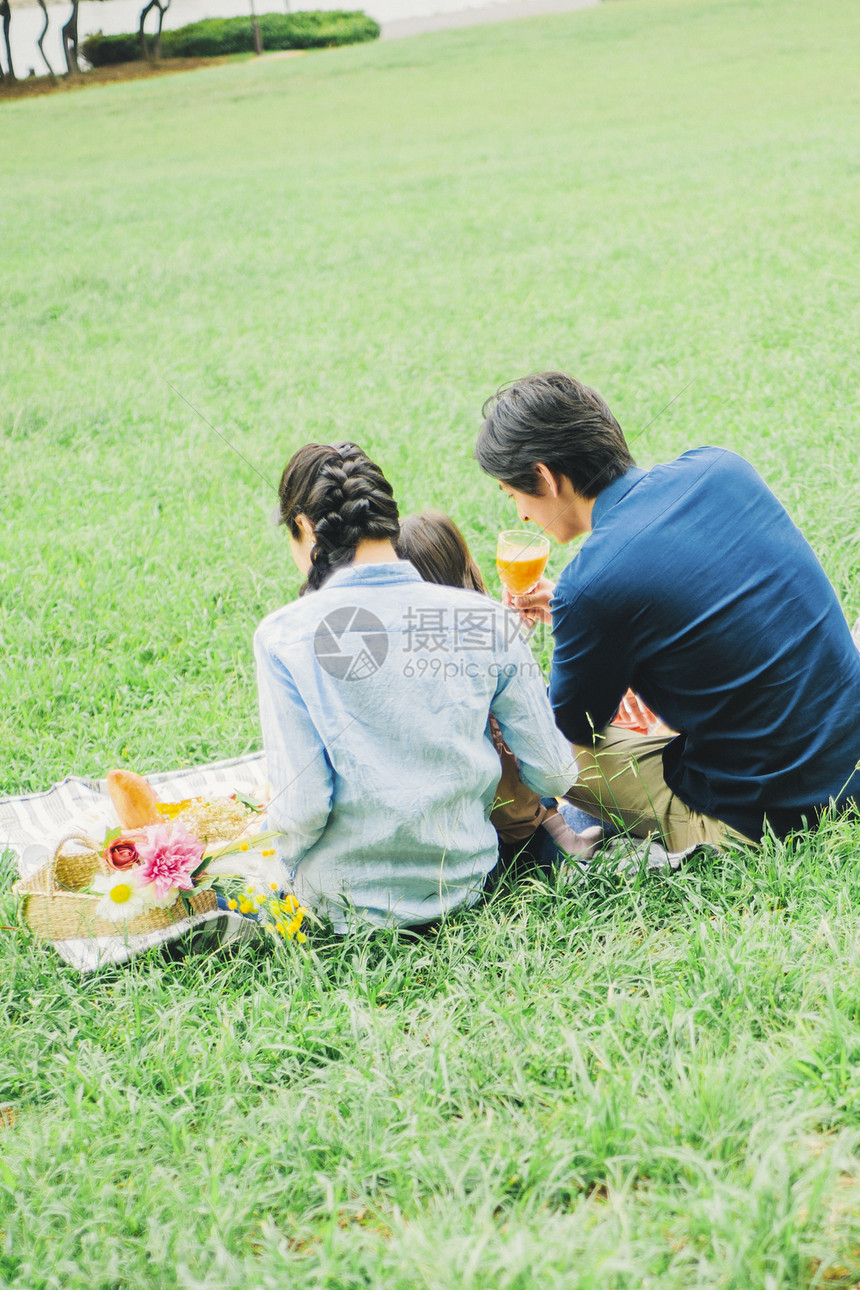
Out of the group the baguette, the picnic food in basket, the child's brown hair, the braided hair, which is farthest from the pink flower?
the child's brown hair

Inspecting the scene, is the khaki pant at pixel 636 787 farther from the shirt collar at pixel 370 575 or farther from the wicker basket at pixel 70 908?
the wicker basket at pixel 70 908

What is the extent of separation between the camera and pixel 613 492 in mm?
2318

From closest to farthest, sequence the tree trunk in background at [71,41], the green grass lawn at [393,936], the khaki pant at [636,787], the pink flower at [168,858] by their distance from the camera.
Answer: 1. the green grass lawn at [393,936]
2. the pink flower at [168,858]
3. the khaki pant at [636,787]
4. the tree trunk in background at [71,41]

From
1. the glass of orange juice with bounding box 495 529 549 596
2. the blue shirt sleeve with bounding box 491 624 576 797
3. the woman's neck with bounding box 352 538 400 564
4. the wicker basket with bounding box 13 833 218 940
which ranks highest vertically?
the woman's neck with bounding box 352 538 400 564

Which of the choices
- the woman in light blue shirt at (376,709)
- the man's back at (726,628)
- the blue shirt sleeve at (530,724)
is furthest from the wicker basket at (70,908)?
the man's back at (726,628)

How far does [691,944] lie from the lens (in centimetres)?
192

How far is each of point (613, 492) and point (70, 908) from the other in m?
1.62

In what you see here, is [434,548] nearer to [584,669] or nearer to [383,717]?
[584,669]

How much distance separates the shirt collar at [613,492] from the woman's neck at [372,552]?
0.54 metres

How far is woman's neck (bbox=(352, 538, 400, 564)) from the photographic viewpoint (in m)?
2.04

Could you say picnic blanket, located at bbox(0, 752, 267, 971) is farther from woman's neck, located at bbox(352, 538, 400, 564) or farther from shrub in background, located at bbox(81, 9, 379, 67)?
shrub in background, located at bbox(81, 9, 379, 67)

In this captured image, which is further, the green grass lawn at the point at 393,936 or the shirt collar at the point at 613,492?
the shirt collar at the point at 613,492

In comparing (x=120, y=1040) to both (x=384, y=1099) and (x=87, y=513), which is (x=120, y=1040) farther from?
(x=87, y=513)

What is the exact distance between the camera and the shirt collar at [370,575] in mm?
1985
